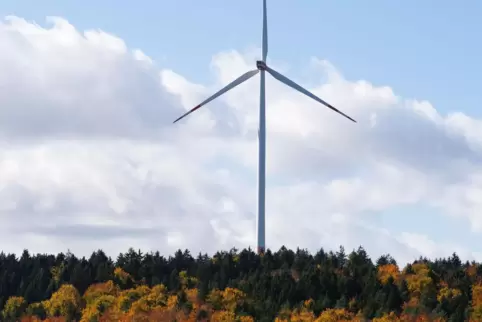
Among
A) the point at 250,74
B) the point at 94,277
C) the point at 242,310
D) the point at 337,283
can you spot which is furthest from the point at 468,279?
the point at 94,277

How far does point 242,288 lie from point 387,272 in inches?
708

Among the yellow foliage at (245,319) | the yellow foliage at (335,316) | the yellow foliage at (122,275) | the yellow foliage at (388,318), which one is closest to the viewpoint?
the yellow foliage at (388,318)

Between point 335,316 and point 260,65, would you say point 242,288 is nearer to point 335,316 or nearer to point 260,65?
point 335,316

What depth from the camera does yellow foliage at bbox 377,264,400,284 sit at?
137m

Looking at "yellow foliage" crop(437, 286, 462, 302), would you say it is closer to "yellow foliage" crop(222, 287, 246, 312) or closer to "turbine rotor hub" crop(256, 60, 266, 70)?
"yellow foliage" crop(222, 287, 246, 312)

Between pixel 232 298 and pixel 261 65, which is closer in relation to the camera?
pixel 232 298

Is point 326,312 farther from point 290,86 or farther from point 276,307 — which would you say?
point 290,86

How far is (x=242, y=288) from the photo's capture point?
441 feet

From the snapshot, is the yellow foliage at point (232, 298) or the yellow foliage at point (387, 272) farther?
the yellow foliage at point (387, 272)

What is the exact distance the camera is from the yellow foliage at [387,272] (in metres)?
137

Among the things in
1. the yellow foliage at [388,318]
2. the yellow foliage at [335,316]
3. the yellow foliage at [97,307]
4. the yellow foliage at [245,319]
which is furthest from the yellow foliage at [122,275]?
the yellow foliage at [388,318]

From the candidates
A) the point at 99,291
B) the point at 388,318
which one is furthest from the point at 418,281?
the point at 99,291

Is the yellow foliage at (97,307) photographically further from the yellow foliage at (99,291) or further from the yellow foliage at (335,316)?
the yellow foliage at (335,316)

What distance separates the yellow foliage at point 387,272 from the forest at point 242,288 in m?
0.16
